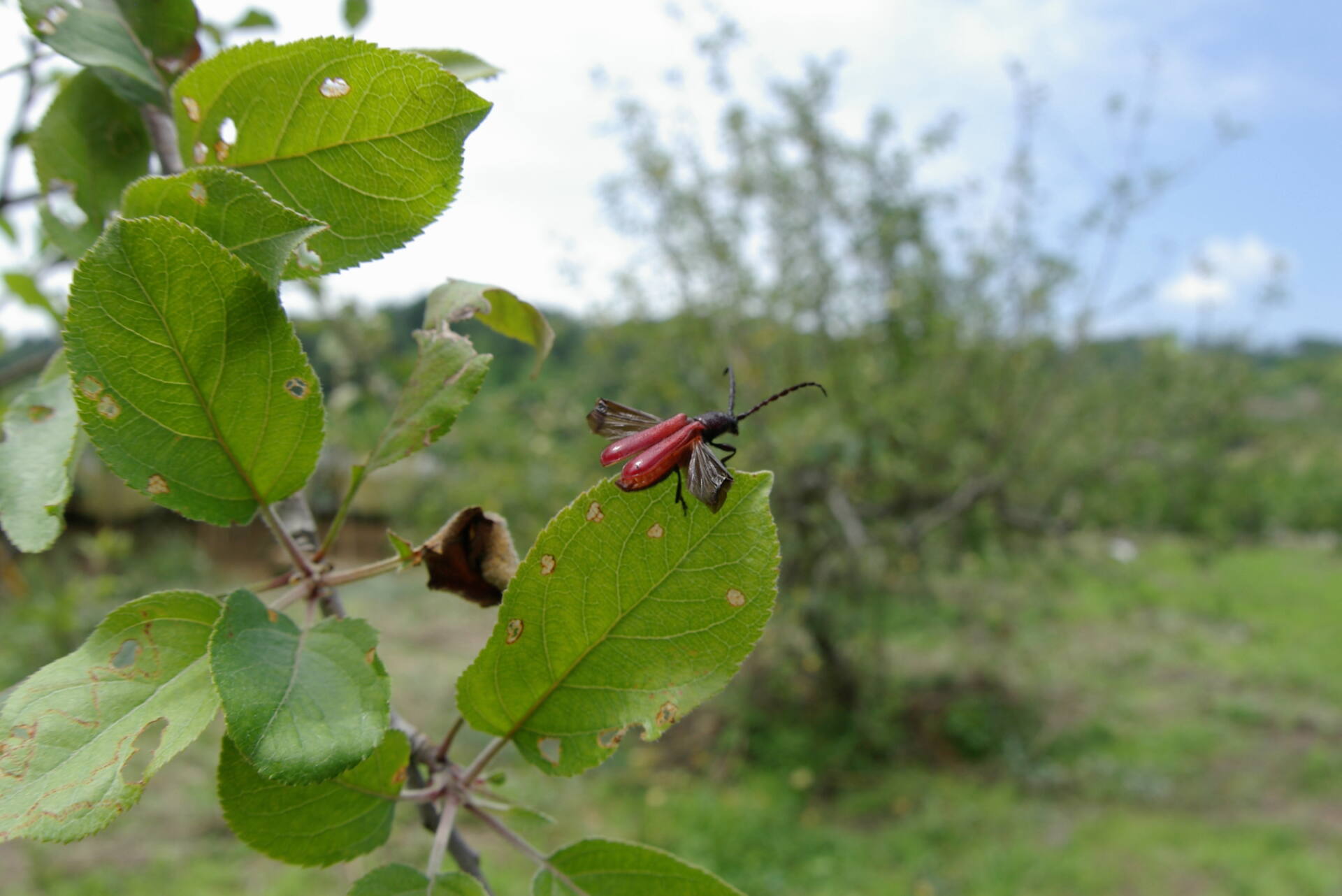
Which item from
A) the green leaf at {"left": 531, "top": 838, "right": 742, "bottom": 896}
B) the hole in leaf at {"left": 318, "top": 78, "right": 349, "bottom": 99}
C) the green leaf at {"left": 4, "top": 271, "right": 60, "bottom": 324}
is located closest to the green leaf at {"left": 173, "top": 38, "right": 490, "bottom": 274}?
the hole in leaf at {"left": 318, "top": 78, "right": 349, "bottom": 99}

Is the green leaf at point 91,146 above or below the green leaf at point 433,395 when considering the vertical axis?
above

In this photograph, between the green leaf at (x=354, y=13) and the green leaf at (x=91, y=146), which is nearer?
the green leaf at (x=91, y=146)

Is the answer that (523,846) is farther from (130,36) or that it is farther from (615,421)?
(130,36)

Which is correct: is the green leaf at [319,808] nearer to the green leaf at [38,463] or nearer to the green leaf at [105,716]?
the green leaf at [105,716]

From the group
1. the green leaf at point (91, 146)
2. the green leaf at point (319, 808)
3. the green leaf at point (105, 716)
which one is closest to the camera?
the green leaf at point (105, 716)

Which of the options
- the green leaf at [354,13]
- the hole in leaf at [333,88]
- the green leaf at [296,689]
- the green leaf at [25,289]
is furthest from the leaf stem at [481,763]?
the green leaf at [25,289]

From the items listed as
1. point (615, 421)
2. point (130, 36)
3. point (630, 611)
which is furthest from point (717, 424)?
point (130, 36)

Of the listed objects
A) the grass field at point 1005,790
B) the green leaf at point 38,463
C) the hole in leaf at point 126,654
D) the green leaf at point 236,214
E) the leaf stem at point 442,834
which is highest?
the green leaf at point 236,214
